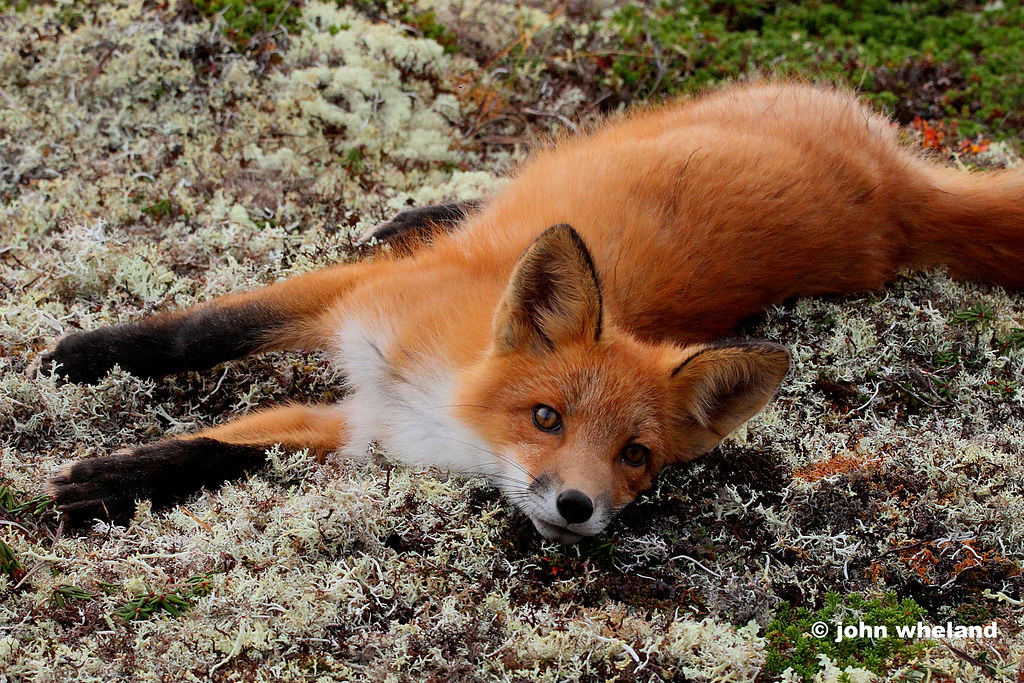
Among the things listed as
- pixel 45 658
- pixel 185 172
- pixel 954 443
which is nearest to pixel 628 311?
pixel 954 443

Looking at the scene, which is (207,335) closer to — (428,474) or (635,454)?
(428,474)

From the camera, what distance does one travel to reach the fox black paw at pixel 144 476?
3.49 meters

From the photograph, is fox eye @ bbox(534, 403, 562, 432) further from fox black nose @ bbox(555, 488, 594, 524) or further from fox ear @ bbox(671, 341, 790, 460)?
fox ear @ bbox(671, 341, 790, 460)

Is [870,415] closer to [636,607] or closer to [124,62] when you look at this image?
[636,607]

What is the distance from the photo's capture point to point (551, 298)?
3.53m

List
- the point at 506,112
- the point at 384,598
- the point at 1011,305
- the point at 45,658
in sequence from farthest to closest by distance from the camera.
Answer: the point at 506,112 < the point at 1011,305 < the point at 384,598 < the point at 45,658

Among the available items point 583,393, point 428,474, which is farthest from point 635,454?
point 428,474

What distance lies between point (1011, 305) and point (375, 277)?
3037 mm

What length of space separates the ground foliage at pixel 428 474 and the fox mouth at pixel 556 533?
5 centimetres

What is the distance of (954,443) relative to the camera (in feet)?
12.4

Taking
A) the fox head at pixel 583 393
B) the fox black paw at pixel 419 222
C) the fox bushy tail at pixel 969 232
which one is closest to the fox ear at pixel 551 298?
the fox head at pixel 583 393

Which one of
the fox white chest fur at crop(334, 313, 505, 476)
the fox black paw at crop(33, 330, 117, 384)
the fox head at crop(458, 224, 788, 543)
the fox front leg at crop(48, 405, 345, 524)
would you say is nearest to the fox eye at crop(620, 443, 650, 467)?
the fox head at crop(458, 224, 788, 543)

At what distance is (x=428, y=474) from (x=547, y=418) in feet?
1.75

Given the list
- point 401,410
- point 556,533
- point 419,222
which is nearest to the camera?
point 556,533
